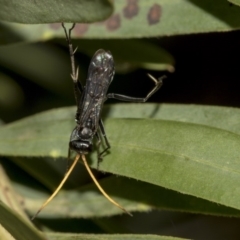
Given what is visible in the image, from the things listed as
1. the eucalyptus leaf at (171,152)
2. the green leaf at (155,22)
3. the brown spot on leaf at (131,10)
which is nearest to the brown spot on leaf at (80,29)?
the green leaf at (155,22)

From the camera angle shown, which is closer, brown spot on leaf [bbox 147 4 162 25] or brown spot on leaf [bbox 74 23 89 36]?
brown spot on leaf [bbox 147 4 162 25]

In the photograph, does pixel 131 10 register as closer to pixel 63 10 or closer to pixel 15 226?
pixel 63 10

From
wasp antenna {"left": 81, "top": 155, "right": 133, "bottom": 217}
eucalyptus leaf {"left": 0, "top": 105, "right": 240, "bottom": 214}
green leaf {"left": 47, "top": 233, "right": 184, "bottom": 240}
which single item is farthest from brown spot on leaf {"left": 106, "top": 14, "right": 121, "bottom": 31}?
green leaf {"left": 47, "top": 233, "right": 184, "bottom": 240}

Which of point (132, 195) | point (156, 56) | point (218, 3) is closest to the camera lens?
point (218, 3)

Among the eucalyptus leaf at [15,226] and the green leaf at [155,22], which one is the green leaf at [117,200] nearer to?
the eucalyptus leaf at [15,226]

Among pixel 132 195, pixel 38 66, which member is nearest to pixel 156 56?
pixel 132 195

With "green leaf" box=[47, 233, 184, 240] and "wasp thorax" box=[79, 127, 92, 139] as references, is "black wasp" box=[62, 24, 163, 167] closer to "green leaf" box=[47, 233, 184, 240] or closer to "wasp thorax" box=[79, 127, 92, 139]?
"wasp thorax" box=[79, 127, 92, 139]

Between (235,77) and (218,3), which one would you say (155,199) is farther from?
(235,77)
